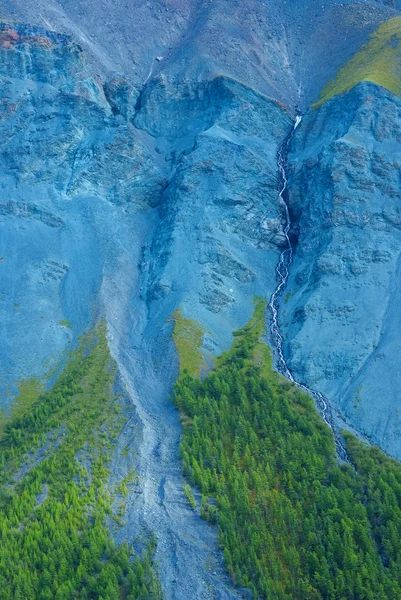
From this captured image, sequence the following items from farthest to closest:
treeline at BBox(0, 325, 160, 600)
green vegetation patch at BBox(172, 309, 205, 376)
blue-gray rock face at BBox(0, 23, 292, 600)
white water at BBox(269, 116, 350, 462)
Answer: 1. blue-gray rock face at BBox(0, 23, 292, 600)
2. green vegetation patch at BBox(172, 309, 205, 376)
3. white water at BBox(269, 116, 350, 462)
4. treeline at BBox(0, 325, 160, 600)

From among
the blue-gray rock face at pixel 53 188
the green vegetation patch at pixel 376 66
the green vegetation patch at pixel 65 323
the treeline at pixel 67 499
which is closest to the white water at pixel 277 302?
the green vegetation patch at pixel 376 66

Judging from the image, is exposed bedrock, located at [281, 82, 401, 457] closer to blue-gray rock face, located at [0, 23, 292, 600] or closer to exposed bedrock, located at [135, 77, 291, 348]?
exposed bedrock, located at [135, 77, 291, 348]

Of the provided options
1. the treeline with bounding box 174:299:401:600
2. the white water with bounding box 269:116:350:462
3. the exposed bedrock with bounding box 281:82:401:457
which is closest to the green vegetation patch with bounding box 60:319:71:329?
the treeline with bounding box 174:299:401:600

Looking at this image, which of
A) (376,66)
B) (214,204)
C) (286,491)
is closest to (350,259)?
(214,204)

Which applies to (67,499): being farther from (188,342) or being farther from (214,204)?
(214,204)

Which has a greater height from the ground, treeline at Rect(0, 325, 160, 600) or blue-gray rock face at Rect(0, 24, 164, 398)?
blue-gray rock face at Rect(0, 24, 164, 398)

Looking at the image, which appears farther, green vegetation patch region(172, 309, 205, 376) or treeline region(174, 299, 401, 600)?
green vegetation patch region(172, 309, 205, 376)

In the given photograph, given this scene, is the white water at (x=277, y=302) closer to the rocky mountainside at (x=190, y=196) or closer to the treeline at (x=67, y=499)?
the rocky mountainside at (x=190, y=196)
